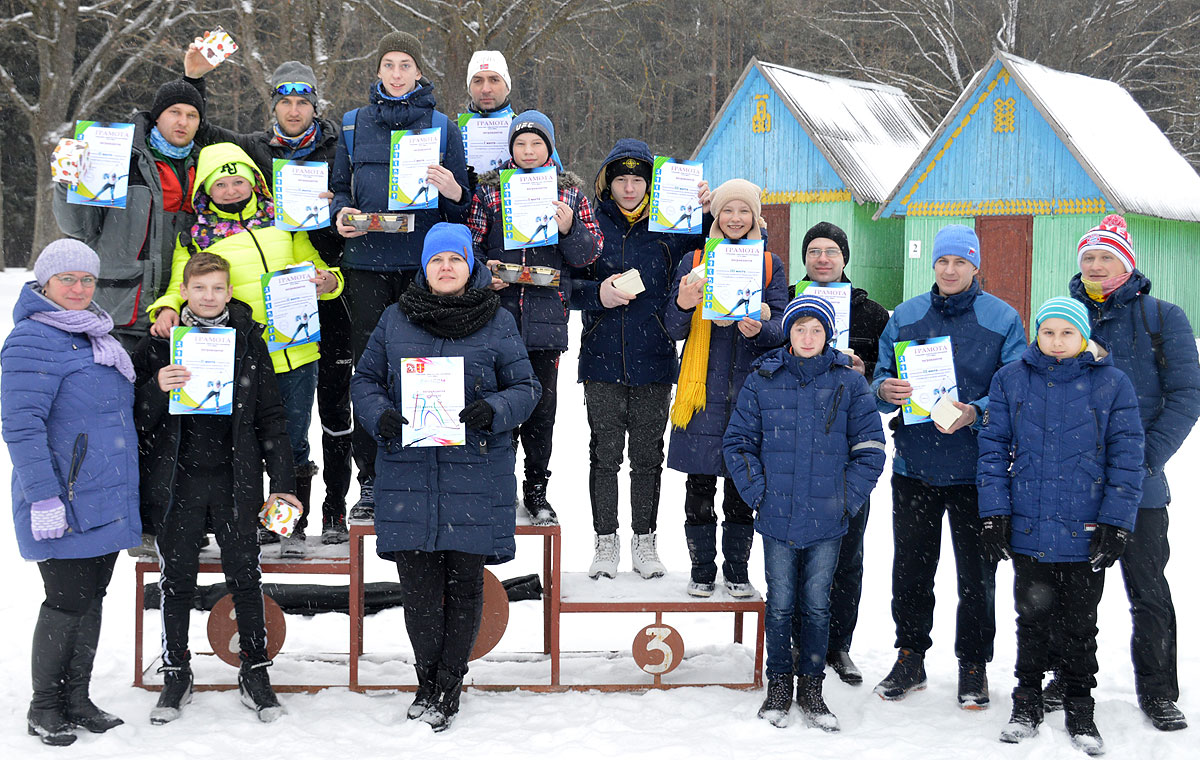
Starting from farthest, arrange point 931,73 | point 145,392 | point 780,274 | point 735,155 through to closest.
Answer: point 931,73 → point 735,155 → point 780,274 → point 145,392

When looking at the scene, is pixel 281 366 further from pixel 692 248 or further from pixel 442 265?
pixel 692 248

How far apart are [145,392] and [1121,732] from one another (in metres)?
4.31

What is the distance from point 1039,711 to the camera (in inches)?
170

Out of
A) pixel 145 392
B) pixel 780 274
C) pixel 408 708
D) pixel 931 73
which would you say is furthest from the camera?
pixel 931 73

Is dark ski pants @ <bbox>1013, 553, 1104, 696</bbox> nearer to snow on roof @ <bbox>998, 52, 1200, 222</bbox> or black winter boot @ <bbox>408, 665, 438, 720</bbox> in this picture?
black winter boot @ <bbox>408, 665, 438, 720</bbox>

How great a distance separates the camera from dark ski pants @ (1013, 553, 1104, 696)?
4.16 meters

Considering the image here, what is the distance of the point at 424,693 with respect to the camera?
4.48m

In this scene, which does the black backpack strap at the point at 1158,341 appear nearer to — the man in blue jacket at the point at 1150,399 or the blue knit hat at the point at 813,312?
the man in blue jacket at the point at 1150,399

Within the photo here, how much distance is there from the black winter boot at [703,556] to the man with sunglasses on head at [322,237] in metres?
1.80

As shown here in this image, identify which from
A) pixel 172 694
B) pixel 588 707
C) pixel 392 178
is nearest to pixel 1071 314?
pixel 588 707

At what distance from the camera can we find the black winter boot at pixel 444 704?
436 centimetres

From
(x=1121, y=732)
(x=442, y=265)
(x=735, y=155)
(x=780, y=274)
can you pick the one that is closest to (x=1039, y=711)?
(x=1121, y=732)

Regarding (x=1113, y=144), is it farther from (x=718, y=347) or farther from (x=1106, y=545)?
(x=1106, y=545)

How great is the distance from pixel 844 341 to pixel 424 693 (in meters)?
2.45
